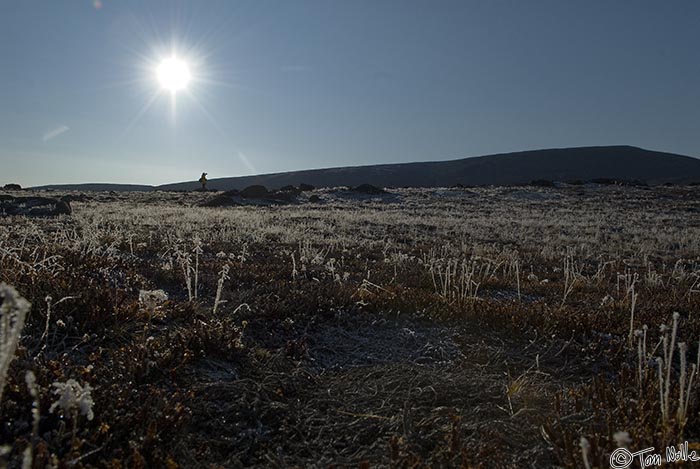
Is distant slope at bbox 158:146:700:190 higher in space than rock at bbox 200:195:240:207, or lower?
higher

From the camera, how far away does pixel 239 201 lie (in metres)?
35.5

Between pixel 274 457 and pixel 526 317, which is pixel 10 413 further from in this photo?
pixel 526 317

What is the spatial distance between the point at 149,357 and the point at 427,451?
2.08 meters

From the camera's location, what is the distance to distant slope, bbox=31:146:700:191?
101m

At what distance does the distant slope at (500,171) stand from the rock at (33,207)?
77.9m

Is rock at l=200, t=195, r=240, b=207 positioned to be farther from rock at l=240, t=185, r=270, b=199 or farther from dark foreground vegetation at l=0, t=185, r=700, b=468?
dark foreground vegetation at l=0, t=185, r=700, b=468

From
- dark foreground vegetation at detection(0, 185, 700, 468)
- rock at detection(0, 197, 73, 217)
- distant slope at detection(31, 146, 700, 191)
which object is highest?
distant slope at detection(31, 146, 700, 191)

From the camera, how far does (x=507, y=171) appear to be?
106312mm

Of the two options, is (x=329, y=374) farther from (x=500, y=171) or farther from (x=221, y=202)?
(x=500, y=171)

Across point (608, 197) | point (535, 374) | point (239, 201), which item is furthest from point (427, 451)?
point (608, 197)

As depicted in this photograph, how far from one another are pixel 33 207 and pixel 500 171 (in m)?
100

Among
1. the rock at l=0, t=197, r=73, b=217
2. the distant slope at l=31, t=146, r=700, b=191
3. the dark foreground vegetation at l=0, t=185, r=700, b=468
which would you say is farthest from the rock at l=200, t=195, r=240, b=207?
the distant slope at l=31, t=146, r=700, b=191

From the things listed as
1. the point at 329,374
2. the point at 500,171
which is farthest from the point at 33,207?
the point at 500,171

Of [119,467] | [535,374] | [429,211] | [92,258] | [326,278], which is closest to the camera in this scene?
[119,467]
